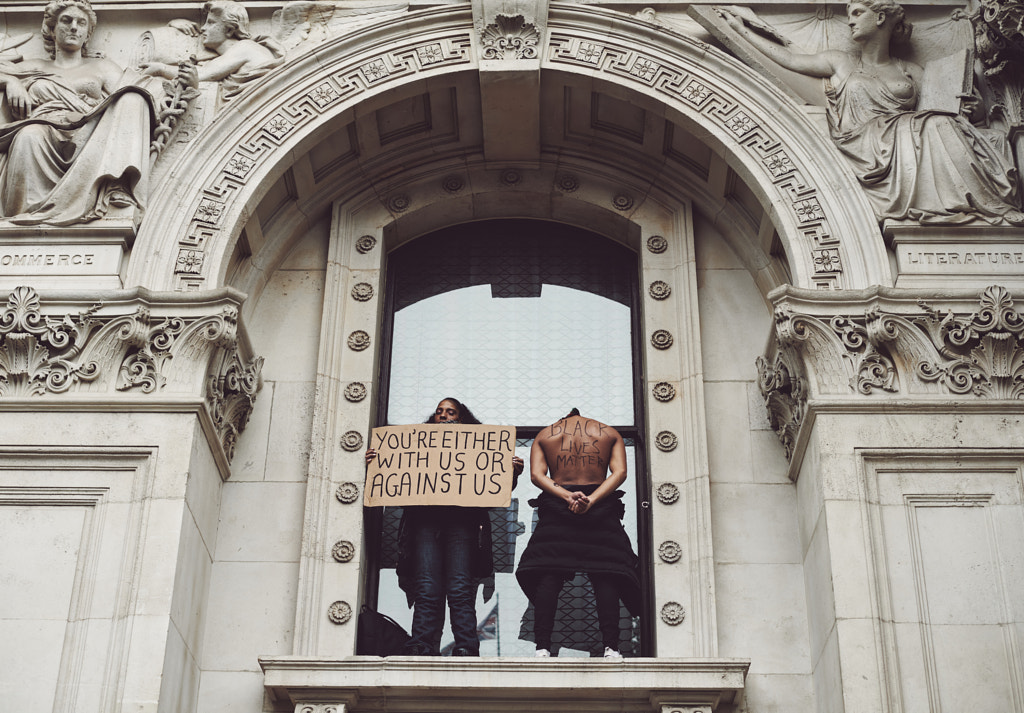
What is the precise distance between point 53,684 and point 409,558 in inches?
131

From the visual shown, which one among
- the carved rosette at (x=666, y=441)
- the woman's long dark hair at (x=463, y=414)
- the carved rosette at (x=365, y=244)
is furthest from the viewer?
the carved rosette at (x=365, y=244)

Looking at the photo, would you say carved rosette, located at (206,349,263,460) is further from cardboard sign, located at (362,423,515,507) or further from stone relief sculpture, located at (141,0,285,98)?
stone relief sculpture, located at (141,0,285,98)

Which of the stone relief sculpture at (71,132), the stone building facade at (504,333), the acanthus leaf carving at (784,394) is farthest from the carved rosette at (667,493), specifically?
the stone relief sculpture at (71,132)

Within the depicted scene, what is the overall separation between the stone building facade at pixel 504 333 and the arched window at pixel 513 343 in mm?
67

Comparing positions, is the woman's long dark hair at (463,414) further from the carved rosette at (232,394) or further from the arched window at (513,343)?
the carved rosette at (232,394)

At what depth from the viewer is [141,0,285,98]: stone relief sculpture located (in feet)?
46.7

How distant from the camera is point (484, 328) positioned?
48.6ft

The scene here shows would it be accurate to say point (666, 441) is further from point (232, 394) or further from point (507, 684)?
point (232, 394)

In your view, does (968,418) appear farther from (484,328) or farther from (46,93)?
(46,93)

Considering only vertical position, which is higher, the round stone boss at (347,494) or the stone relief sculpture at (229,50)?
the stone relief sculpture at (229,50)

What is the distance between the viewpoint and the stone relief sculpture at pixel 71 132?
13.2m

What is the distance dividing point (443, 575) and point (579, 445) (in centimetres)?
168

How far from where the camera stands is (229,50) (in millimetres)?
14469

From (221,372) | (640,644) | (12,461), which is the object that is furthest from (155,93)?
(640,644)
